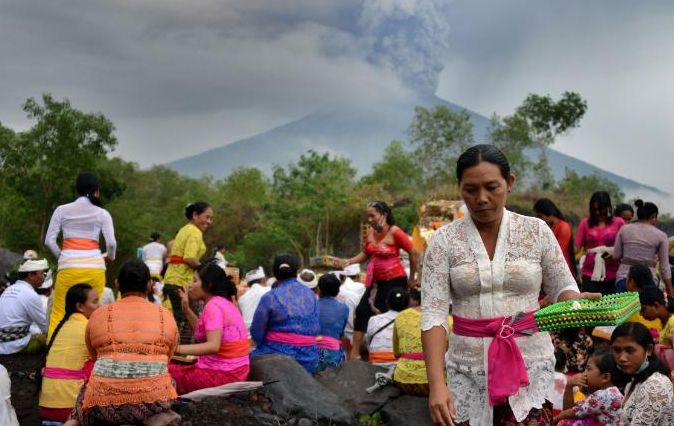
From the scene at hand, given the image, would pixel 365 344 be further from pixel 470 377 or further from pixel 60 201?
pixel 60 201

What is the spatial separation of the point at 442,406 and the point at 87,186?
4.98 m

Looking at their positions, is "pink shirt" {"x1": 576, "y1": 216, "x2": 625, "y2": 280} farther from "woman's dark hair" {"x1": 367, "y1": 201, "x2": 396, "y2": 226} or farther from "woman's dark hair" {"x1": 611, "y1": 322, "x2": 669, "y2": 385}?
"woman's dark hair" {"x1": 611, "y1": 322, "x2": 669, "y2": 385}

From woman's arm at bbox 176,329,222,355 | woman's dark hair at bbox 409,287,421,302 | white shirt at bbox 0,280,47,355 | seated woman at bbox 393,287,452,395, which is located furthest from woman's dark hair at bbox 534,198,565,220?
white shirt at bbox 0,280,47,355

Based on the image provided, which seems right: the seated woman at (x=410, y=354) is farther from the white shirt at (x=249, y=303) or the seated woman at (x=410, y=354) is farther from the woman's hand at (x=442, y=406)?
the woman's hand at (x=442, y=406)

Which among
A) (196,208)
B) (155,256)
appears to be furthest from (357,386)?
(155,256)

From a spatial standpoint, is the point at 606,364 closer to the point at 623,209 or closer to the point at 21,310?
the point at 623,209

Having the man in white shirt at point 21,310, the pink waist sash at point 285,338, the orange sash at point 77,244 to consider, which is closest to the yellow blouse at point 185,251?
the orange sash at point 77,244

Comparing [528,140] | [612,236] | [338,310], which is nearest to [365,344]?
[338,310]

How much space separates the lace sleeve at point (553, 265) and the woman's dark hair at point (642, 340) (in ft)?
5.30

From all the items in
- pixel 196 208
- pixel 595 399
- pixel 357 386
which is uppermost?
pixel 196 208

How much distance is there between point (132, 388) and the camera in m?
4.47

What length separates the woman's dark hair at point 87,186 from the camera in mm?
6594

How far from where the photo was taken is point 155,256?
11.5 m

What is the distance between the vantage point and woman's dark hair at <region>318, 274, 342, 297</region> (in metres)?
7.65
